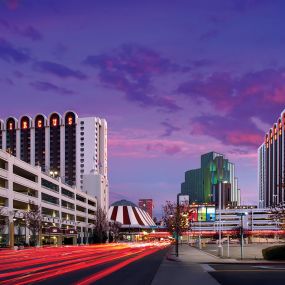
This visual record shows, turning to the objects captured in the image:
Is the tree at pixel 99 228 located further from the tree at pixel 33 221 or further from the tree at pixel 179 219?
the tree at pixel 33 221

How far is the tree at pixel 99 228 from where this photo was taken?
529ft

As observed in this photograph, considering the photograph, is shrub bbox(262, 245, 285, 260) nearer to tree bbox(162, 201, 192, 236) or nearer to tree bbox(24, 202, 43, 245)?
tree bbox(162, 201, 192, 236)

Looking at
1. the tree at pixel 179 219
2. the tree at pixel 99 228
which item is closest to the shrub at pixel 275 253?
the tree at pixel 179 219

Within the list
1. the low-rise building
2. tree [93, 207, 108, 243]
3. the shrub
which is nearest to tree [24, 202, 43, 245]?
the low-rise building

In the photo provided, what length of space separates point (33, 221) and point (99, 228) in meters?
73.9

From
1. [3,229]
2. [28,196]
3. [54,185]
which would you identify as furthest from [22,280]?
[54,185]

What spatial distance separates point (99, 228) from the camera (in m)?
169

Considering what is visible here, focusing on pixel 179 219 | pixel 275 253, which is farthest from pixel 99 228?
pixel 275 253

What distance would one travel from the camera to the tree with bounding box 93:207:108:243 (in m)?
161

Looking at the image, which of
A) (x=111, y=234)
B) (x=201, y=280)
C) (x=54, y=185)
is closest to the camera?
(x=201, y=280)

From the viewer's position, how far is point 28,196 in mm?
101875

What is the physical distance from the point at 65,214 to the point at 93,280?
388 feet

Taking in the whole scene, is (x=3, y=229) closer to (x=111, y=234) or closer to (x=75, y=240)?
(x=75, y=240)

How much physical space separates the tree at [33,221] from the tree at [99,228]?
190 ft
